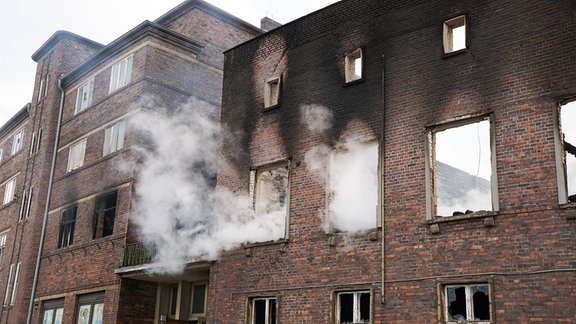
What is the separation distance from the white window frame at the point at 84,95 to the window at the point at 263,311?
1343 cm

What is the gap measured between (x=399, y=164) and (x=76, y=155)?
52.5 ft

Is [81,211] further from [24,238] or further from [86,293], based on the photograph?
[24,238]

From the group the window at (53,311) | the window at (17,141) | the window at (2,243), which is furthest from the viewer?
the window at (17,141)

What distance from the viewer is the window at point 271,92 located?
16.3 metres

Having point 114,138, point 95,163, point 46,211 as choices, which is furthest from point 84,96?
point 46,211

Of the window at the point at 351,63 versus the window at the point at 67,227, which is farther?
the window at the point at 67,227

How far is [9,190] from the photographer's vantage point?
31656mm

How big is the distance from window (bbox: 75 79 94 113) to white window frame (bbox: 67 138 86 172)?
4.96 ft

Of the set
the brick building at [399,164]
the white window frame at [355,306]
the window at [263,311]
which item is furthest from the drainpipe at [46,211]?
the white window frame at [355,306]

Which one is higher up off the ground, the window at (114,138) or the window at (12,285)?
the window at (114,138)

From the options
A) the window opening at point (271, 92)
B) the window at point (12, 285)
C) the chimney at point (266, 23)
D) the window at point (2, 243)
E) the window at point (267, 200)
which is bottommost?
the window at point (12, 285)

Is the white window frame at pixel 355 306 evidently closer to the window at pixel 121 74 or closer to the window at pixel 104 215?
the window at pixel 104 215

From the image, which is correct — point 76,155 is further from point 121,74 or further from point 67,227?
point 121,74

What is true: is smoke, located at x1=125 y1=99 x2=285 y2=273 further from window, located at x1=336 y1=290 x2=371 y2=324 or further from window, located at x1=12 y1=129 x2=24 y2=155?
window, located at x1=12 y1=129 x2=24 y2=155
